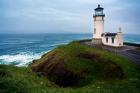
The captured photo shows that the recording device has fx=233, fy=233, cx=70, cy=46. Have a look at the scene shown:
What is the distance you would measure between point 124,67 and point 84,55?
5867mm

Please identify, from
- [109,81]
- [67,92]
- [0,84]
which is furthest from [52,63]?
[0,84]

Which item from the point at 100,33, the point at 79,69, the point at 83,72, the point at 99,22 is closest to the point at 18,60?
the point at 100,33

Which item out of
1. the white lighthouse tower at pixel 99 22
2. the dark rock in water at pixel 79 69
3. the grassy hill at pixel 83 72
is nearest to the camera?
the grassy hill at pixel 83 72

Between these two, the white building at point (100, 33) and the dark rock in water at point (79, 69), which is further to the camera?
the white building at point (100, 33)

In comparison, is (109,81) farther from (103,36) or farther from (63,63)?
(103,36)

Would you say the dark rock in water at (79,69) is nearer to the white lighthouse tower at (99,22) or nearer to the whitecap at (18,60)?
the white lighthouse tower at (99,22)

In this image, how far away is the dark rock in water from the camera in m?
25.2

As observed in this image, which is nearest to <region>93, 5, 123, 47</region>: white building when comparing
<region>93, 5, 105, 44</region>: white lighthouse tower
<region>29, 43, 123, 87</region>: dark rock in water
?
<region>93, 5, 105, 44</region>: white lighthouse tower

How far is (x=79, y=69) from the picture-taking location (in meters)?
26.3

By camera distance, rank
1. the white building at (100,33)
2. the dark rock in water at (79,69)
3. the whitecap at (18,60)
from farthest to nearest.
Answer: the whitecap at (18,60) < the white building at (100,33) < the dark rock in water at (79,69)

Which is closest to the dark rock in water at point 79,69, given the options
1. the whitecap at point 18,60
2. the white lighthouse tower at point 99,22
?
the white lighthouse tower at point 99,22

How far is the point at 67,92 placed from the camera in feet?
57.2

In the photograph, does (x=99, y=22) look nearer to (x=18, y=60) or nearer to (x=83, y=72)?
(x=18, y=60)

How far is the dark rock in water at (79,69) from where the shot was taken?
2525 centimetres
